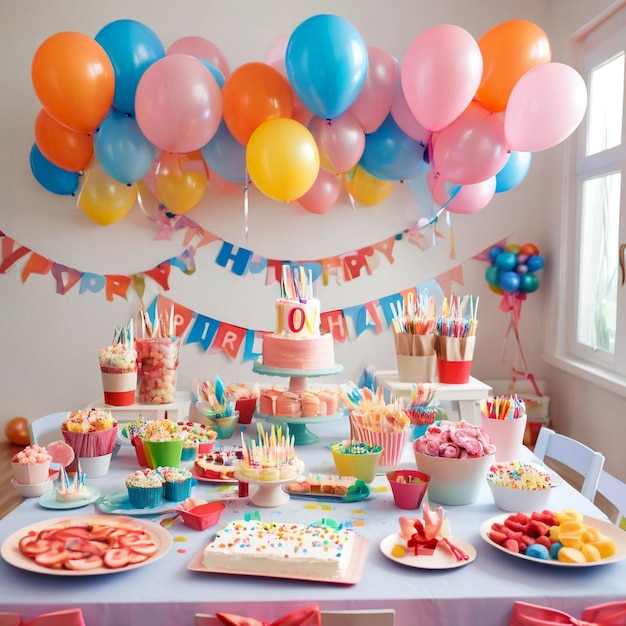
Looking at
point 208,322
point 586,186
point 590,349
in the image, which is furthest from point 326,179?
point 590,349

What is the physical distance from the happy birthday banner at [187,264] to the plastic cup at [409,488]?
2441 mm

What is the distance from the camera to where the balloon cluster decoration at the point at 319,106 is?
2.74 metres

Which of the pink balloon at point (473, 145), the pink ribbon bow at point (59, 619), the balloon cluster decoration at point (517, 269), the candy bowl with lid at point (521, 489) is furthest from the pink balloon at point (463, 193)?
the pink ribbon bow at point (59, 619)

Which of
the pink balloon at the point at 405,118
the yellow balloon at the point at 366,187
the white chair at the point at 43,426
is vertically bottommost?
the white chair at the point at 43,426

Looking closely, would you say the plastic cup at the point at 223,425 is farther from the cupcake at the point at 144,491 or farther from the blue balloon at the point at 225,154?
the blue balloon at the point at 225,154

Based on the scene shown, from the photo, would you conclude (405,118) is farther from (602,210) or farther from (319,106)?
(602,210)

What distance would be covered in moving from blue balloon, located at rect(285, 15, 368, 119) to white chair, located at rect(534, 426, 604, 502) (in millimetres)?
1472

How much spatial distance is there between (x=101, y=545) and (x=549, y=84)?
224 cm

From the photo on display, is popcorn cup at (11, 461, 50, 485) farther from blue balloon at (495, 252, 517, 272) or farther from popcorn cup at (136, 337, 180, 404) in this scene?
blue balloon at (495, 252, 517, 272)

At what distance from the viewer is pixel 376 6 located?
4039 mm

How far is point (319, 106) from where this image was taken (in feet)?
9.37

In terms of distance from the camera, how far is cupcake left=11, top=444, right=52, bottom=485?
178 cm

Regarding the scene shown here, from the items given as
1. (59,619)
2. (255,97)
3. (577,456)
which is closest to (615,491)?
(577,456)

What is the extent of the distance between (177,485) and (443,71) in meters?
1.82
